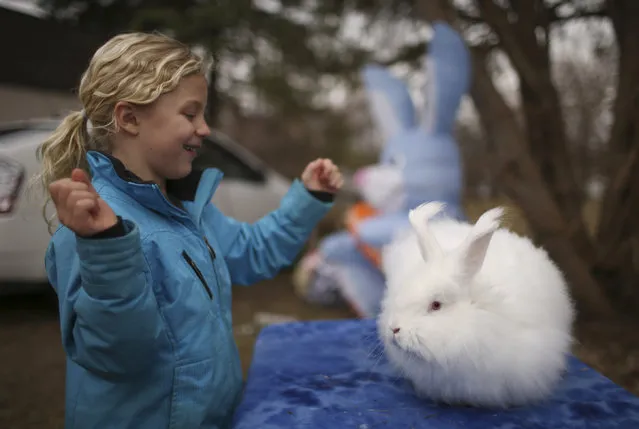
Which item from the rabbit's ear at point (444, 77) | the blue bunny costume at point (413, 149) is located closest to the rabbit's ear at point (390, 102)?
the blue bunny costume at point (413, 149)

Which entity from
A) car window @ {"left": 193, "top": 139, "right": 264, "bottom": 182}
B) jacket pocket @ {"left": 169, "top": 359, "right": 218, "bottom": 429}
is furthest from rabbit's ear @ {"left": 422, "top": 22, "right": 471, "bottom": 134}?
car window @ {"left": 193, "top": 139, "right": 264, "bottom": 182}

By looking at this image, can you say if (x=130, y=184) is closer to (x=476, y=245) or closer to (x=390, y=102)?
(x=476, y=245)

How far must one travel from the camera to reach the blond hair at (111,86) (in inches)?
48.5

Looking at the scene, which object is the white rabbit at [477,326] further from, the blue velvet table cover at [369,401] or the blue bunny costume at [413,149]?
the blue bunny costume at [413,149]

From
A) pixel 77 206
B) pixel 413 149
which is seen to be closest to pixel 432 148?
pixel 413 149

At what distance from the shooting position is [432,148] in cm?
275

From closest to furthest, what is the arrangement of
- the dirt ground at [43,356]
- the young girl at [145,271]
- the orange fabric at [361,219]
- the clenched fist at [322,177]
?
the young girl at [145,271]
the clenched fist at [322,177]
the dirt ground at [43,356]
the orange fabric at [361,219]

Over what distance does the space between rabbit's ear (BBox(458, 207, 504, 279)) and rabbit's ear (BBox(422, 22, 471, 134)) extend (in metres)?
1.56

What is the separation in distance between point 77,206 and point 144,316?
0.87ft

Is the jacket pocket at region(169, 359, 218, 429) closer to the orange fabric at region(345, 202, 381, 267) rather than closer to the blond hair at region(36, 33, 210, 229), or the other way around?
the blond hair at region(36, 33, 210, 229)

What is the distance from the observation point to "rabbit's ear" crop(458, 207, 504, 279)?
1.19m

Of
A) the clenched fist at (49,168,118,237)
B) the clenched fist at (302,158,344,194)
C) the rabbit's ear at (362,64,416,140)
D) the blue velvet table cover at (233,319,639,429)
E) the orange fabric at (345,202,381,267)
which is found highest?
the rabbit's ear at (362,64,416,140)

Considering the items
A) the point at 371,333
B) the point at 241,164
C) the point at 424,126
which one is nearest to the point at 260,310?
the point at 241,164

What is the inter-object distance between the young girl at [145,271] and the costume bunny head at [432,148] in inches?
59.8
